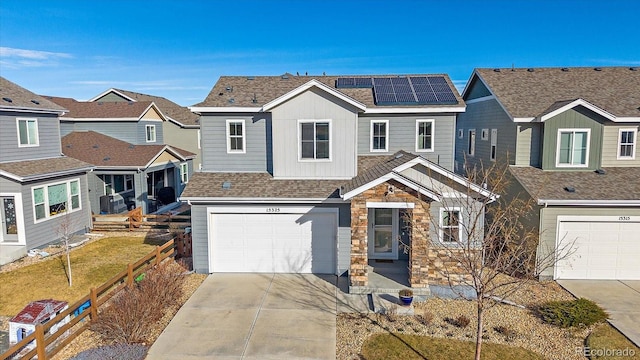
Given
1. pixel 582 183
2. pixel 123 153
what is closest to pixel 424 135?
pixel 582 183

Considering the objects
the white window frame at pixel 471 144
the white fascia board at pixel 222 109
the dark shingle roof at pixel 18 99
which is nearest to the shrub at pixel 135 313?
the white fascia board at pixel 222 109

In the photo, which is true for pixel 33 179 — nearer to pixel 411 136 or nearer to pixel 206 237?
pixel 206 237

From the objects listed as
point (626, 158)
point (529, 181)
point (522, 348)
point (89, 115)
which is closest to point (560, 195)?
point (529, 181)

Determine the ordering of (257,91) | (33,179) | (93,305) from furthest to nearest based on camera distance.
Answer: (33,179) < (257,91) < (93,305)

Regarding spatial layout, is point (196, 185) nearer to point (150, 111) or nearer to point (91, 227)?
point (91, 227)

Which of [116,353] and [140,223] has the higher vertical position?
[140,223]

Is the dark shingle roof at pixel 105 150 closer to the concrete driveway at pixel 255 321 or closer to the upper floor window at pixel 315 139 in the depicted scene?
the upper floor window at pixel 315 139
